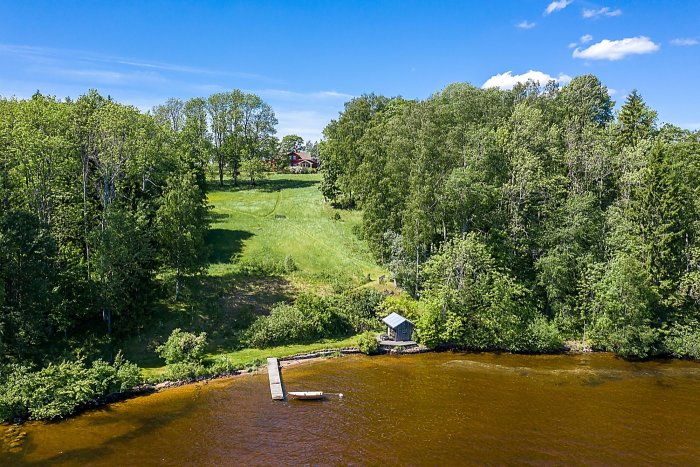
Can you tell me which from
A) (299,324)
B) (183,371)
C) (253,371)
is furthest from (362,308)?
(183,371)

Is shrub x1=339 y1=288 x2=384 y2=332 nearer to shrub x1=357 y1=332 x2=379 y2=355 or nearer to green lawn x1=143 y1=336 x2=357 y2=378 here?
green lawn x1=143 y1=336 x2=357 y2=378

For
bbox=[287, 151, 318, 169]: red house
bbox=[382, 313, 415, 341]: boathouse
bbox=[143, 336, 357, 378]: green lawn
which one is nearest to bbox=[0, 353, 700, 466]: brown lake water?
bbox=[143, 336, 357, 378]: green lawn

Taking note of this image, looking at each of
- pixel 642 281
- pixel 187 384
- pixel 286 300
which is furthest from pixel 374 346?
pixel 642 281

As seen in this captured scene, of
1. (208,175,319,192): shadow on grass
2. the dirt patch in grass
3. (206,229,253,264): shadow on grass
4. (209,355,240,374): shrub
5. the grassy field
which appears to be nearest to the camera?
(209,355,240,374): shrub

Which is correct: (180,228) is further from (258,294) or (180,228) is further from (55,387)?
(55,387)

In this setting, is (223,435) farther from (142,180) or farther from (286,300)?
(142,180)
